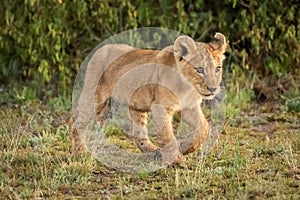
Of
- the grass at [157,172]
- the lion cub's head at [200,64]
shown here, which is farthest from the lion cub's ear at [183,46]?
the grass at [157,172]

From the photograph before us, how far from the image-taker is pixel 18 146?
646 centimetres

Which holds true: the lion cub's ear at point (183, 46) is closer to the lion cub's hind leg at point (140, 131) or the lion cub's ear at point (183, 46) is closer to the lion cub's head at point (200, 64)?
the lion cub's head at point (200, 64)

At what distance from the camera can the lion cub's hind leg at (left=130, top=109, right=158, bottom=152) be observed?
20.1 ft

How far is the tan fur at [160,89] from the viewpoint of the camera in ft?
19.4

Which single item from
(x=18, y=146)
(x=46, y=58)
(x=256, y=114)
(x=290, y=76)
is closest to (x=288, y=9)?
(x=290, y=76)

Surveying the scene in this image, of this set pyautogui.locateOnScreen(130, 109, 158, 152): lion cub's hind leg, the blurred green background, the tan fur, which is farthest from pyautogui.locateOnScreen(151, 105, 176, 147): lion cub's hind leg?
the blurred green background

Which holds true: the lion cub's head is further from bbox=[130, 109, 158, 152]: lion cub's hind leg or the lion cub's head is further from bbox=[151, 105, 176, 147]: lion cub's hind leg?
bbox=[130, 109, 158, 152]: lion cub's hind leg

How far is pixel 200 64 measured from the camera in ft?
19.4

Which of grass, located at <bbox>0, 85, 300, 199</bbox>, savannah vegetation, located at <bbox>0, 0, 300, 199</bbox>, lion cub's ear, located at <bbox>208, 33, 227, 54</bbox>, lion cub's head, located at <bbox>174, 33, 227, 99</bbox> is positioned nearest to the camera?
grass, located at <bbox>0, 85, 300, 199</bbox>

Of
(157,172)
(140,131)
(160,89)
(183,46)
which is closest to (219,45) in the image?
(183,46)

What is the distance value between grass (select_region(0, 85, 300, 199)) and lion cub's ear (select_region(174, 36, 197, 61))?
792 mm

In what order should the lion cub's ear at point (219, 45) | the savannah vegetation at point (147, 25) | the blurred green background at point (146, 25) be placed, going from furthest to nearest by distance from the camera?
Result: the blurred green background at point (146, 25), the savannah vegetation at point (147, 25), the lion cub's ear at point (219, 45)

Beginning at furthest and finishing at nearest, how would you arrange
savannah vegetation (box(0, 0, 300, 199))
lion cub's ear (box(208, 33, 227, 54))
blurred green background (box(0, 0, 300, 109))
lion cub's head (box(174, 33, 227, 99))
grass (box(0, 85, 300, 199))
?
blurred green background (box(0, 0, 300, 109)), savannah vegetation (box(0, 0, 300, 199)), lion cub's ear (box(208, 33, 227, 54)), lion cub's head (box(174, 33, 227, 99)), grass (box(0, 85, 300, 199))

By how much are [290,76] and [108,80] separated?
3.35 metres
